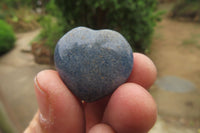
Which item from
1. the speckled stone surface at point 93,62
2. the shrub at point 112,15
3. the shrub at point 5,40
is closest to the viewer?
the speckled stone surface at point 93,62

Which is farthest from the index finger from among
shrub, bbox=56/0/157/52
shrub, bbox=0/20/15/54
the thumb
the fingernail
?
shrub, bbox=0/20/15/54

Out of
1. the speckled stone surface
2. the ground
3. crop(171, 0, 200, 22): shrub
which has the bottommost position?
crop(171, 0, 200, 22): shrub

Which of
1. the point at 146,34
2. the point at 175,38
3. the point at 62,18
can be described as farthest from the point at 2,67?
the point at 175,38

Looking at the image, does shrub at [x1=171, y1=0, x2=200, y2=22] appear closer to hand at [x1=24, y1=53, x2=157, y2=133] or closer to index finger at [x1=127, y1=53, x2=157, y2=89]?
index finger at [x1=127, y1=53, x2=157, y2=89]

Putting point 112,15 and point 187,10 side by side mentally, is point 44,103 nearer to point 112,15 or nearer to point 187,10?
point 112,15

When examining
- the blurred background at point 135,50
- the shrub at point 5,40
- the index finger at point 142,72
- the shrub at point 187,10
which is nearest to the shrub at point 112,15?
the blurred background at point 135,50

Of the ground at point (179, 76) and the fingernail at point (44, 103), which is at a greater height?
the fingernail at point (44, 103)

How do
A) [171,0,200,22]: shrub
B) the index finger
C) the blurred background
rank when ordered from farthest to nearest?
[171,0,200,22]: shrub → the blurred background → the index finger

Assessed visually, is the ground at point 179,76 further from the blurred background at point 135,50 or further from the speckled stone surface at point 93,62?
the speckled stone surface at point 93,62
